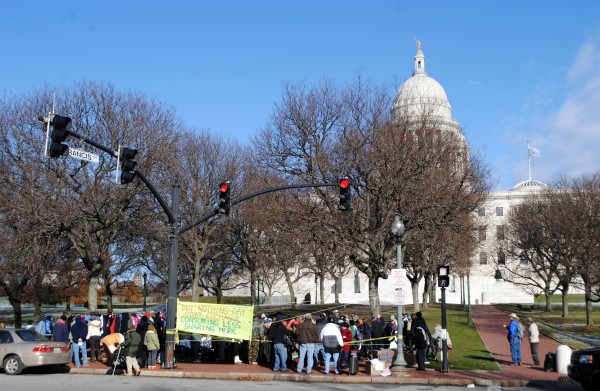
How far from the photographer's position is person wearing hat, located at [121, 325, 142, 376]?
780 inches

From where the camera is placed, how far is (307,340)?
20188 mm

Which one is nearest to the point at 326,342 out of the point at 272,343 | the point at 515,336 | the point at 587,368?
A: the point at 272,343

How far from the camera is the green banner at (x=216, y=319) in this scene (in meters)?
21.8

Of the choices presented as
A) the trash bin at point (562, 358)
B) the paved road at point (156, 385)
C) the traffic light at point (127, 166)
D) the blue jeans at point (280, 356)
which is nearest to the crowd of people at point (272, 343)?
the blue jeans at point (280, 356)

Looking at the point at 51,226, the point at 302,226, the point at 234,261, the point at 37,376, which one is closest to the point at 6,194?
the point at 51,226

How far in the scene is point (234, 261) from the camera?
57.1 metres

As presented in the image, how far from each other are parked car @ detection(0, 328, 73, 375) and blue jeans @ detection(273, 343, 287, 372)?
6380mm

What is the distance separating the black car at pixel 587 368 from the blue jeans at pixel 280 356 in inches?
328

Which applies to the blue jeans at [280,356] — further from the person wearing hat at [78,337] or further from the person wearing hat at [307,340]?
the person wearing hat at [78,337]

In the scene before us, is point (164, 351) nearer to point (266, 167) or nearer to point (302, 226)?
point (302, 226)

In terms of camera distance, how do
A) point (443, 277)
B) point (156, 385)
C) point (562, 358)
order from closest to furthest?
point (156, 385) < point (562, 358) < point (443, 277)

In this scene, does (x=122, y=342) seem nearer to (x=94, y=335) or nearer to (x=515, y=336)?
(x=94, y=335)

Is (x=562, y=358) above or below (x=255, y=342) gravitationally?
below

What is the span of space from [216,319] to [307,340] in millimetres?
3567
